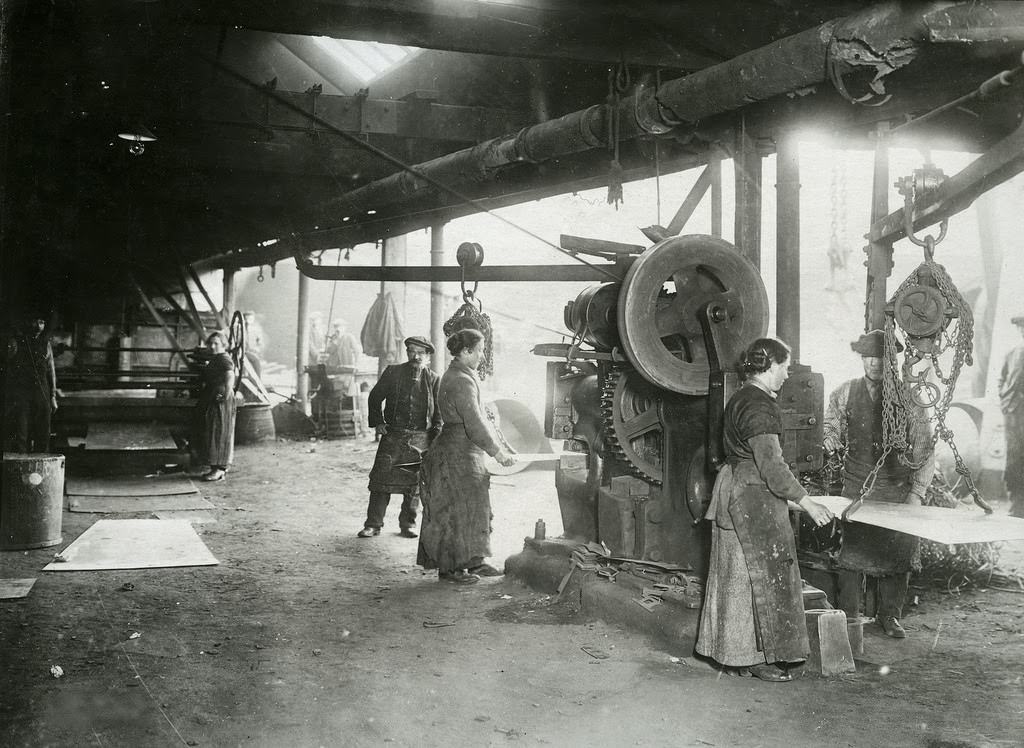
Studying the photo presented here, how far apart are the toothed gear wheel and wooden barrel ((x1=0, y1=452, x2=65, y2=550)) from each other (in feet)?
16.2

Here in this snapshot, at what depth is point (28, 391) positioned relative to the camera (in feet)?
33.0

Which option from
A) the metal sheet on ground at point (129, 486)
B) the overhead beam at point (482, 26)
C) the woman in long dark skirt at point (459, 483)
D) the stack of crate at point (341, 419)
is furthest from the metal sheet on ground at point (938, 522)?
the stack of crate at point (341, 419)

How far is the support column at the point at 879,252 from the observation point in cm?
517

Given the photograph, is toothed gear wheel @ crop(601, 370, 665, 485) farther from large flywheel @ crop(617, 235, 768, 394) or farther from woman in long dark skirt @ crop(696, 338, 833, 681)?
woman in long dark skirt @ crop(696, 338, 833, 681)

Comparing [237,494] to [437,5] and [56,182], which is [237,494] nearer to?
[56,182]

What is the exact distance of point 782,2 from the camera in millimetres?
4258

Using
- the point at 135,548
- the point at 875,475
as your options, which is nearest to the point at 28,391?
the point at 135,548

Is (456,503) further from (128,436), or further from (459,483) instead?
(128,436)

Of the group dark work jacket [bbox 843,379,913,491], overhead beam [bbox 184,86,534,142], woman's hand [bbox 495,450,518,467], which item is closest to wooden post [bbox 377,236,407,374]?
overhead beam [bbox 184,86,534,142]

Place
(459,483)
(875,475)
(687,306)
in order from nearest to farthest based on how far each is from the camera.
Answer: (875,475)
(687,306)
(459,483)

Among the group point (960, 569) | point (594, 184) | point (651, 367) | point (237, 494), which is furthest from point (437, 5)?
point (237, 494)

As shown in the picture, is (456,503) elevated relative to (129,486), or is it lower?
elevated

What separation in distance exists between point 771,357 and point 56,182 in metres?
9.27

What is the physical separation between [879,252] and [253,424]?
11.8 meters
